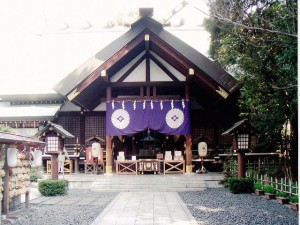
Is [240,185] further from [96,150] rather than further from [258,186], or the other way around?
[96,150]

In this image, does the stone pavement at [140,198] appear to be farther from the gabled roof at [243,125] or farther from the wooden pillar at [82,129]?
the wooden pillar at [82,129]

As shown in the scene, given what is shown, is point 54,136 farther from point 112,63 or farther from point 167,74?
point 167,74

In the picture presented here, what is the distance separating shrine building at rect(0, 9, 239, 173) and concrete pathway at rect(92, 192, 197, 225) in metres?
4.80

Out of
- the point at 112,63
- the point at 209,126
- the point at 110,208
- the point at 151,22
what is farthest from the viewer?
the point at 209,126

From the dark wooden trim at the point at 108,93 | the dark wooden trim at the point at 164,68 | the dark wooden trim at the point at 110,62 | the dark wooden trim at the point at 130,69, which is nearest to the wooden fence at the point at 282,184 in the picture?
the dark wooden trim at the point at 164,68

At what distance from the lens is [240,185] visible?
11.0 m

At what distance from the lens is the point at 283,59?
7723mm

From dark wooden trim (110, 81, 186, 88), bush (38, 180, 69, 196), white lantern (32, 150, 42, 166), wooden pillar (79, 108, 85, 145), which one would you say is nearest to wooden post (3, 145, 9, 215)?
white lantern (32, 150, 42, 166)

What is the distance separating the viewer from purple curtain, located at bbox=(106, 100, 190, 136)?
14680 millimetres

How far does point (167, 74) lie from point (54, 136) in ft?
22.1

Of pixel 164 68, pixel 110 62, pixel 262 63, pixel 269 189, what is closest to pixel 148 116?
pixel 164 68

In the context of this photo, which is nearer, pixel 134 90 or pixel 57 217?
pixel 57 217

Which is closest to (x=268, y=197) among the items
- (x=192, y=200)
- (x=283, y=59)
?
(x=192, y=200)

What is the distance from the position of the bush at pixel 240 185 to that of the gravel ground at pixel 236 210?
11.2 inches
